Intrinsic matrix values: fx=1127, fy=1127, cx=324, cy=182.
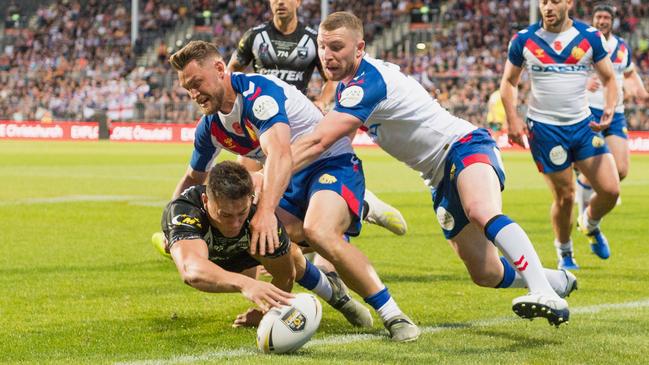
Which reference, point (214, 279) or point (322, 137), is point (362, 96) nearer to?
point (322, 137)

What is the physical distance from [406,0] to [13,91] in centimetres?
1742

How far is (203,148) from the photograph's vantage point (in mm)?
7281

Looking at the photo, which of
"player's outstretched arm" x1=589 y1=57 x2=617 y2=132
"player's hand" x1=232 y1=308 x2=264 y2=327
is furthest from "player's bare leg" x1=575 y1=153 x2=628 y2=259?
"player's hand" x1=232 y1=308 x2=264 y2=327

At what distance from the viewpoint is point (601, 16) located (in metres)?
11.1

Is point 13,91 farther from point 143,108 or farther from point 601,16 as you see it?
point 601,16

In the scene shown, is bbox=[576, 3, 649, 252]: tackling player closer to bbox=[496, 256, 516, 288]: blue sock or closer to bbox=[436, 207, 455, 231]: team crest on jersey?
bbox=[496, 256, 516, 288]: blue sock

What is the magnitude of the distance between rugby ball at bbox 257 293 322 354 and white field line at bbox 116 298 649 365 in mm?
107

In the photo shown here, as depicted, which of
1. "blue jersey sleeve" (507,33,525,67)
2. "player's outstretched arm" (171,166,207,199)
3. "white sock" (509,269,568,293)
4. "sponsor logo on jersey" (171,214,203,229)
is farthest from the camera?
"blue jersey sleeve" (507,33,525,67)

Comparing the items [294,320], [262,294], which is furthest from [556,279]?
[262,294]

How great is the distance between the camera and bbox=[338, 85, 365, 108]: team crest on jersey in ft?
20.7

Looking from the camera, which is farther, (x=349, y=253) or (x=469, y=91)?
(x=469, y=91)

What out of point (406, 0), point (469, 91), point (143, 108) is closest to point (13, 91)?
point (143, 108)

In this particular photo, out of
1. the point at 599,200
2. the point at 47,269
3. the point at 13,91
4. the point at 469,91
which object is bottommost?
the point at 13,91

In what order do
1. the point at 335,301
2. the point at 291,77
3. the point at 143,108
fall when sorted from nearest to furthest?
the point at 335,301, the point at 291,77, the point at 143,108
